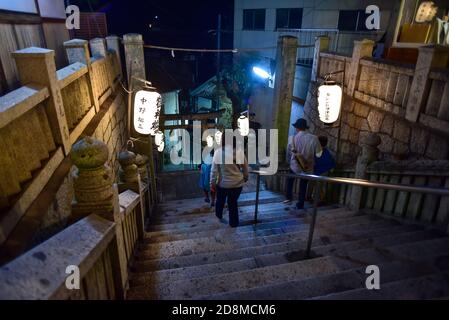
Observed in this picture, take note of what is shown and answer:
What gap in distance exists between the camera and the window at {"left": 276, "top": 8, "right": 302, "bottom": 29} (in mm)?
18566

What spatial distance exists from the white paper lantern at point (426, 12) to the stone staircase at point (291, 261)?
→ 8027 millimetres

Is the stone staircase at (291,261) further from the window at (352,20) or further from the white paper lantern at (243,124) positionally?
the window at (352,20)

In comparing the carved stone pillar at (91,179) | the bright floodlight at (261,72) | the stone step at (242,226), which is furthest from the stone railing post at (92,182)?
the bright floodlight at (261,72)

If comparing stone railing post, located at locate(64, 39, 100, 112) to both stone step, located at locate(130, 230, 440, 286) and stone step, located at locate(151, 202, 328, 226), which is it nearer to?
stone step, located at locate(151, 202, 328, 226)

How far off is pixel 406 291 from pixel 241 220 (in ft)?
12.5

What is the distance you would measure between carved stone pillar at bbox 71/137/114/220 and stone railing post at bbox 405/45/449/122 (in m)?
6.70

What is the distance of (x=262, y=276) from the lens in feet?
12.0

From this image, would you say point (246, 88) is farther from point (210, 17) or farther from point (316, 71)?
point (316, 71)

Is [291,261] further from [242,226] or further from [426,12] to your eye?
[426,12]

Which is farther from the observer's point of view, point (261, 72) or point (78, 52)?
point (261, 72)

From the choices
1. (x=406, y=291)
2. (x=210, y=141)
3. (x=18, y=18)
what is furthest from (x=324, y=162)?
(x=18, y=18)

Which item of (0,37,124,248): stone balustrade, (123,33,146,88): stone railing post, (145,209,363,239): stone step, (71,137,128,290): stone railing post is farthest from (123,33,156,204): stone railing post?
(71,137,128,290): stone railing post
